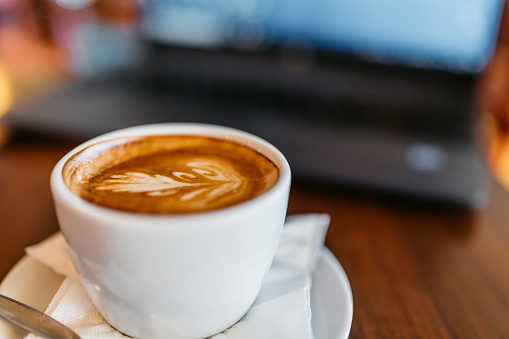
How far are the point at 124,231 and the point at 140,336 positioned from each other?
0.36ft

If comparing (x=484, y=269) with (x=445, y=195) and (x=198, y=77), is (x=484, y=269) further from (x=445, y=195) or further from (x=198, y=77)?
(x=198, y=77)

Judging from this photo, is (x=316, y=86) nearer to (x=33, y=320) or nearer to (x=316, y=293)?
(x=316, y=293)

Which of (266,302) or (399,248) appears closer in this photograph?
(266,302)

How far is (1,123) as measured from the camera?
652 mm

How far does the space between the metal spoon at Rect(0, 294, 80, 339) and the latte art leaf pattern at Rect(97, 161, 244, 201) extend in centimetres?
10

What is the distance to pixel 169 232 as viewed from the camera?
0.24 meters

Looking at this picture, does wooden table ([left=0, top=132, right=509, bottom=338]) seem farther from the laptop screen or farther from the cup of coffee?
the laptop screen

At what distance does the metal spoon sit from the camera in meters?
0.27

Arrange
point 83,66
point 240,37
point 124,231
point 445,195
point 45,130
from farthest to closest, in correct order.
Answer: point 83,66
point 240,37
point 45,130
point 445,195
point 124,231

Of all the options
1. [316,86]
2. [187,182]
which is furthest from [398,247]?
[316,86]

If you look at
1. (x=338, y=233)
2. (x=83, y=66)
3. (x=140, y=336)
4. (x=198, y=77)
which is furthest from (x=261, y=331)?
(x=83, y=66)

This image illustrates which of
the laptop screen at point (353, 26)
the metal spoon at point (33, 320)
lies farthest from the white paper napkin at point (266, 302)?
the laptop screen at point (353, 26)

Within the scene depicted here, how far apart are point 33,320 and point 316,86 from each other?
668 mm

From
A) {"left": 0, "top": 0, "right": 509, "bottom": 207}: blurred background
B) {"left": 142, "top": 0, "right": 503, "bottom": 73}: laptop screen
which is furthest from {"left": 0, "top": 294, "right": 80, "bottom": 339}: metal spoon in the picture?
{"left": 142, "top": 0, "right": 503, "bottom": 73}: laptop screen
